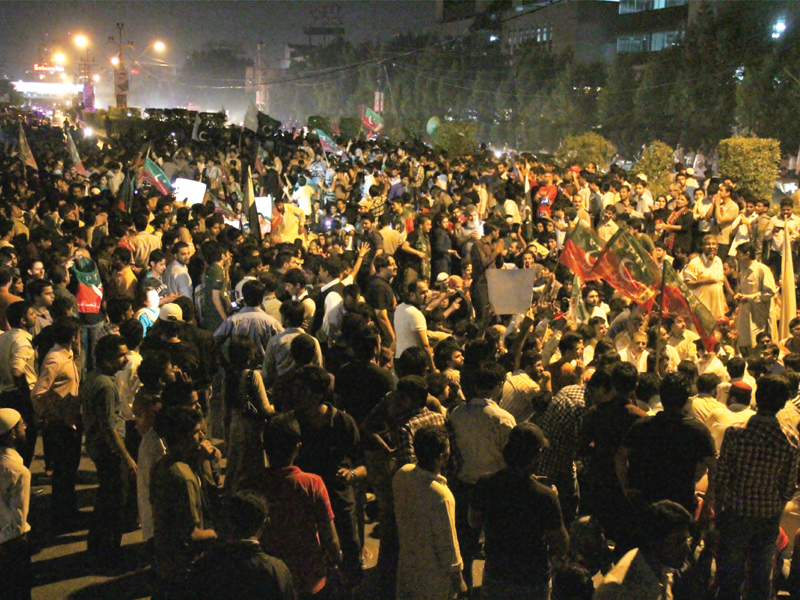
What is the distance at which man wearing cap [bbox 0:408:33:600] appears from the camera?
17.0 ft

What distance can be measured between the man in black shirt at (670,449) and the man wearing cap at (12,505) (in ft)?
11.3

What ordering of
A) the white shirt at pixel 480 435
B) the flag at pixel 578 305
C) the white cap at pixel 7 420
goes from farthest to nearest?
1. the flag at pixel 578 305
2. the white shirt at pixel 480 435
3. the white cap at pixel 7 420

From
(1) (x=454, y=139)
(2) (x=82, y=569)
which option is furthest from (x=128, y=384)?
(1) (x=454, y=139)

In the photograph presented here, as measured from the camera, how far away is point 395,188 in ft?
58.2

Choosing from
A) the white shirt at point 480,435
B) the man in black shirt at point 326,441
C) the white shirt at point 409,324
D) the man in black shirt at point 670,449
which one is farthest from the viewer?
the white shirt at point 409,324

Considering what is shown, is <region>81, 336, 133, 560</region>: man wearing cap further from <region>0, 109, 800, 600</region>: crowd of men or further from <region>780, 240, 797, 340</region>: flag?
<region>780, 240, 797, 340</region>: flag

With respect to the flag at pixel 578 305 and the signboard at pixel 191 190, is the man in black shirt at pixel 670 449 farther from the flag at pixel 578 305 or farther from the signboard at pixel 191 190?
the signboard at pixel 191 190

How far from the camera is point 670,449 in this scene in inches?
216

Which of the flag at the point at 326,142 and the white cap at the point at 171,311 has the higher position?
the flag at the point at 326,142

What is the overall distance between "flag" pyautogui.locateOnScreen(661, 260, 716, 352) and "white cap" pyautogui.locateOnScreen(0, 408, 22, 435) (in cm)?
508

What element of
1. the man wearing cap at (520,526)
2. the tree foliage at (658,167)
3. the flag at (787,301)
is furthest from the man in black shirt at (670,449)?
the tree foliage at (658,167)

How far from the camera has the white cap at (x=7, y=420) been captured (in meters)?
5.16

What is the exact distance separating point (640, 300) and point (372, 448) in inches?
128

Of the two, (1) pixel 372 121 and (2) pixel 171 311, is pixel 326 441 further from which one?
(1) pixel 372 121
